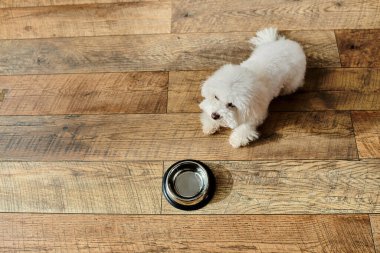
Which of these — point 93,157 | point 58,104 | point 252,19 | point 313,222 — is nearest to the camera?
point 313,222

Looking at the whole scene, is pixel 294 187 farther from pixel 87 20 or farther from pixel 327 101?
pixel 87 20

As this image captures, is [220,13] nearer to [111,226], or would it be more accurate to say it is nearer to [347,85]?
[347,85]

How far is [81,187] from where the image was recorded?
1354 millimetres

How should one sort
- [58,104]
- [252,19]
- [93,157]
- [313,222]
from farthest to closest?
[252,19] < [58,104] < [93,157] < [313,222]

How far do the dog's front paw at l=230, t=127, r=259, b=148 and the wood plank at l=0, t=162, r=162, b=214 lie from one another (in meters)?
0.28

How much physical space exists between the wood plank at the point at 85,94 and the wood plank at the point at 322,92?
0.07 m

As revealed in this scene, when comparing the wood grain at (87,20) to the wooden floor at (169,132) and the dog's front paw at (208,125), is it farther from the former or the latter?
the dog's front paw at (208,125)

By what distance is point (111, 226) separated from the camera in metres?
1.29

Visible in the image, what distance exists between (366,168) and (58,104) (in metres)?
1.20

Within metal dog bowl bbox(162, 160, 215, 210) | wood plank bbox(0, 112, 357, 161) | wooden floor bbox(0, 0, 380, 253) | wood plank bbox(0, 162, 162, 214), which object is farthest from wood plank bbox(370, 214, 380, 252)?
wood plank bbox(0, 162, 162, 214)

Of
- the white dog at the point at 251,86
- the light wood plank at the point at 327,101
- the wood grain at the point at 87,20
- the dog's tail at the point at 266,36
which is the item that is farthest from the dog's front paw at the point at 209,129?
the wood grain at the point at 87,20

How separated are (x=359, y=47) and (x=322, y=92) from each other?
288 mm

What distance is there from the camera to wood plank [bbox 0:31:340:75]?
1575mm

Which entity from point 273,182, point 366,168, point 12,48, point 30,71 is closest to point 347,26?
point 366,168
